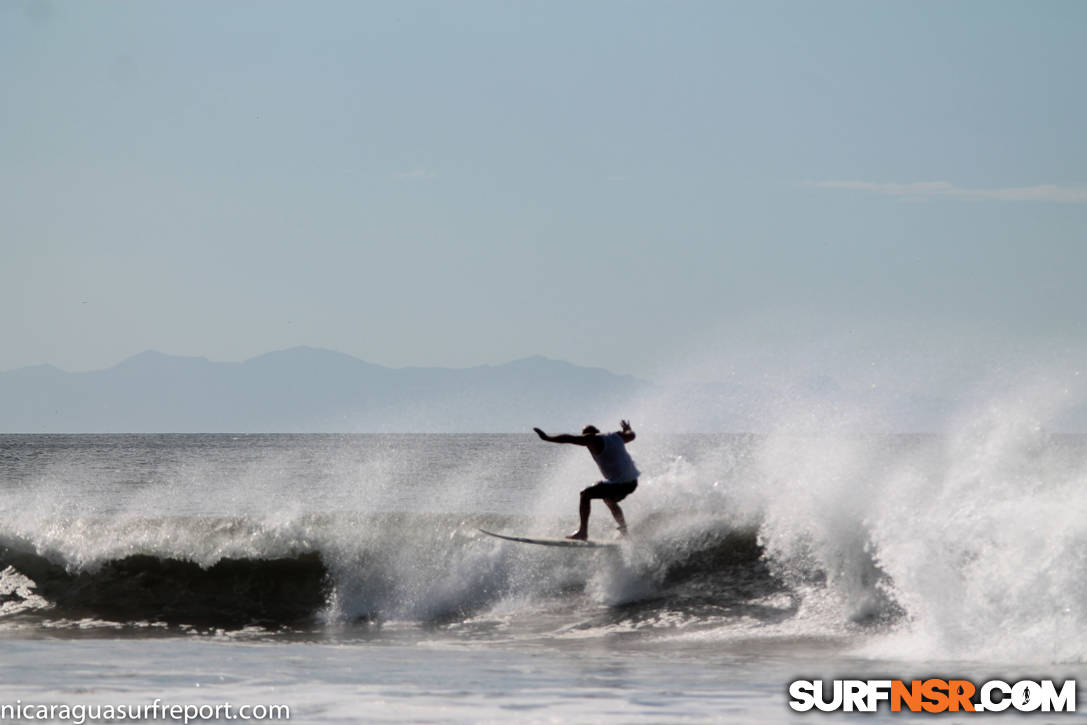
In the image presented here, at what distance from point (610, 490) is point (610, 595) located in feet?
6.21

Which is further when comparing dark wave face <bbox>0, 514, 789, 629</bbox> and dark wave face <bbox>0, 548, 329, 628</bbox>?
dark wave face <bbox>0, 548, 329, 628</bbox>

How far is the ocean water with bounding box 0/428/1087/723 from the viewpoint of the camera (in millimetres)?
11523

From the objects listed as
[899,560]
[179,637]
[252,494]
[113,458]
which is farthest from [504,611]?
[113,458]

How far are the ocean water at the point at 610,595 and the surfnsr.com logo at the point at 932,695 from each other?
0.26 m

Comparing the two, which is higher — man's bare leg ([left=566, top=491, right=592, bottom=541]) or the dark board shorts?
the dark board shorts

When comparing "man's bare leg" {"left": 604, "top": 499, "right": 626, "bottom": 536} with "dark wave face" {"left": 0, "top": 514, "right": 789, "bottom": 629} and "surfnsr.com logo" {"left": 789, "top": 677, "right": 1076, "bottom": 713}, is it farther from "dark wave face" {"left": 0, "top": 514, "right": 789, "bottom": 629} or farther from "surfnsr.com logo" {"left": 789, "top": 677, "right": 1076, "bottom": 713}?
"surfnsr.com logo" {"left": 789, "top": 677, "right": 1076, "bottom": 713}

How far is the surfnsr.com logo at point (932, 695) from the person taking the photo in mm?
10422

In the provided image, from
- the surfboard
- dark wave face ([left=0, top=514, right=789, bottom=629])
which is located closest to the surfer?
the surfboard

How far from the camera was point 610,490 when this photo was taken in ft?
54.1

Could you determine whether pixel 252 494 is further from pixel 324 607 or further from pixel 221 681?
pixel 221 681

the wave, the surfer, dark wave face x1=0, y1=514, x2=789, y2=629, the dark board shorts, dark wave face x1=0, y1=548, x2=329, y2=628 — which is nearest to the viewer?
the wave

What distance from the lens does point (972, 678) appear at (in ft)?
38.3

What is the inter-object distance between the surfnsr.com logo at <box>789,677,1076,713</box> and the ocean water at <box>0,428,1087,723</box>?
0.26 meters

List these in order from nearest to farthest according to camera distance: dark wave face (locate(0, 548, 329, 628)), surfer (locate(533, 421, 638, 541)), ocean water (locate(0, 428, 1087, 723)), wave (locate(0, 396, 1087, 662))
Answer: ocean water (locate(0, 428, 1087, 723)), wave (locate(0, 396, 1087, 662)), surfer (locate(533, 421, 638, 541)), dark wave face (locate(0, 548, 329, 628))
